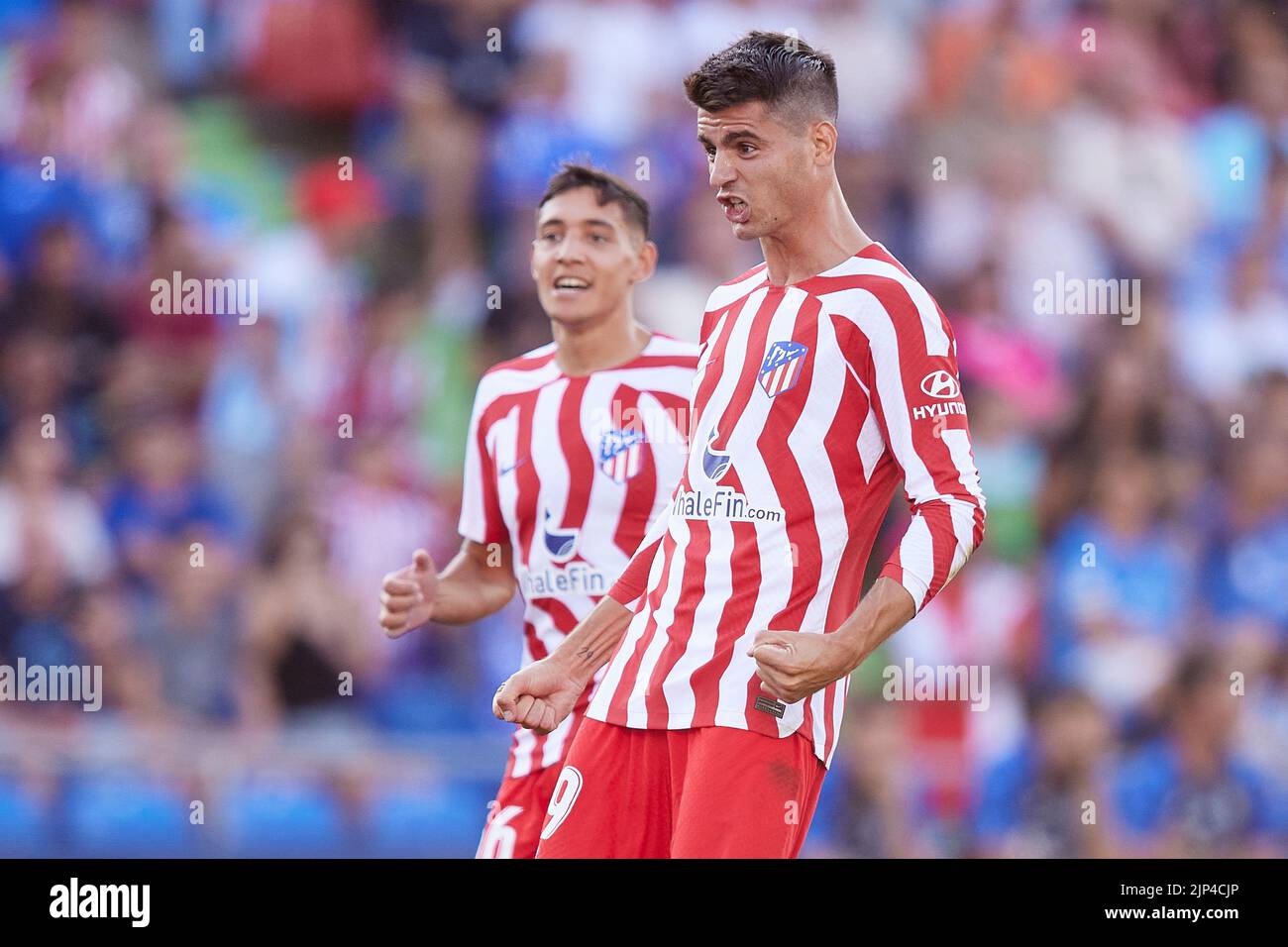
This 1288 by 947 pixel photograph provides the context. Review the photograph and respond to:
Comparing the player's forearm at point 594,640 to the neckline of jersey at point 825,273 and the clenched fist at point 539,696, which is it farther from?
the neckline of jersey at point 825,273

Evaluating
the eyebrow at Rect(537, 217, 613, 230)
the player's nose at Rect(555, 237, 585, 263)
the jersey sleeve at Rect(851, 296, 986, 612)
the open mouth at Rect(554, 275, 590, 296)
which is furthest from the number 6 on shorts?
the eyebrow at Rect(537, 217, 613, 230)

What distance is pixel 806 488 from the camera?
12.2ft

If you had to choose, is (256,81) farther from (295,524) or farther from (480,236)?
(295,524)

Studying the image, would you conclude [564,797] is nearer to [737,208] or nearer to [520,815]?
[520,815]

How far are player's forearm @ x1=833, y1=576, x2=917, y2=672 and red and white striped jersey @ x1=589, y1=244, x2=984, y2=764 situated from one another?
6cm

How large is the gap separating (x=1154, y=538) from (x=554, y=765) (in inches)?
179

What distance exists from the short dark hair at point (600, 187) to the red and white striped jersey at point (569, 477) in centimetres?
41

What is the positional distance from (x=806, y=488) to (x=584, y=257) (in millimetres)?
1813

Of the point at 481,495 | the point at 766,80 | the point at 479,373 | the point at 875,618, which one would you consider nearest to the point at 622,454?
the point at 481,495

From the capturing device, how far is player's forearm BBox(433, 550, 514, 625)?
16.8ft

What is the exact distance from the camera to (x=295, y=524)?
797 cm

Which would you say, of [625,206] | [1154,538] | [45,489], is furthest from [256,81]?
[1154,538]

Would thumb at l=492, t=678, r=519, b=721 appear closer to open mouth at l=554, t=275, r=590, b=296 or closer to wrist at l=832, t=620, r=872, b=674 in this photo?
wrist at l=832, t=620, r=872, b=674

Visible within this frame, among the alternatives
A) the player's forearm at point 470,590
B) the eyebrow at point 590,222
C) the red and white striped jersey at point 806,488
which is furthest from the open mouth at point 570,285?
the red and white striped jersey at point 806,488
